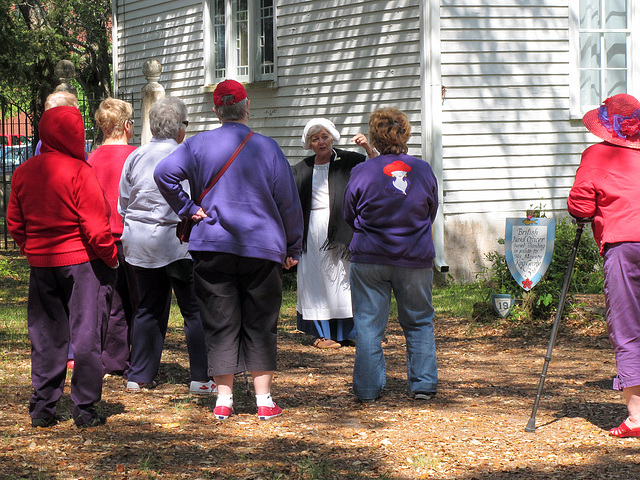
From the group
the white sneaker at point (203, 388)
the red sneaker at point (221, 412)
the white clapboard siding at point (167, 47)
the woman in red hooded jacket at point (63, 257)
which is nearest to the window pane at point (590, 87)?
the white clapboard siding at point (167, 47)

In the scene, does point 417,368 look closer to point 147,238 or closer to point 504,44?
point 147,238

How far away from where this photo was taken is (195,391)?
20.3ft

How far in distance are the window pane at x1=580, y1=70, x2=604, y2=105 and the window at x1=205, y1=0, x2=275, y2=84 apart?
4.97 meters

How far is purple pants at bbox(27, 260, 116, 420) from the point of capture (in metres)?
5.10

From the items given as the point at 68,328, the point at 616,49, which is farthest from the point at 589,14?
the point at 68,328

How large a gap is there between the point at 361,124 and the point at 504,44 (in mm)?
2308

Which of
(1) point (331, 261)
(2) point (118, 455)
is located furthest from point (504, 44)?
(2) point (118, 455)

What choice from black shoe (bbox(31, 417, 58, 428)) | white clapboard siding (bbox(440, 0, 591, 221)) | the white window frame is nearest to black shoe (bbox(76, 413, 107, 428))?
black shoe (bbox(31, 417, 58, 428))

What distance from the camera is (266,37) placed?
15219 mm

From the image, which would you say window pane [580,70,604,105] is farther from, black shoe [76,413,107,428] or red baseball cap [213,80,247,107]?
black shoe [76,413,107,428]

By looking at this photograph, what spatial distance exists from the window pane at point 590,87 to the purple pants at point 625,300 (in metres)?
8.07

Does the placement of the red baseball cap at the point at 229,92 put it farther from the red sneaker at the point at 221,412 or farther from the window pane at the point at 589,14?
the window pane at the point at 589,14

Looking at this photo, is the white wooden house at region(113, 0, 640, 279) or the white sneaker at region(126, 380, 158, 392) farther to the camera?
the white wooden house at region(113, 0, 640, 279)

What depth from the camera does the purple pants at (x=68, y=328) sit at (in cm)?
510
